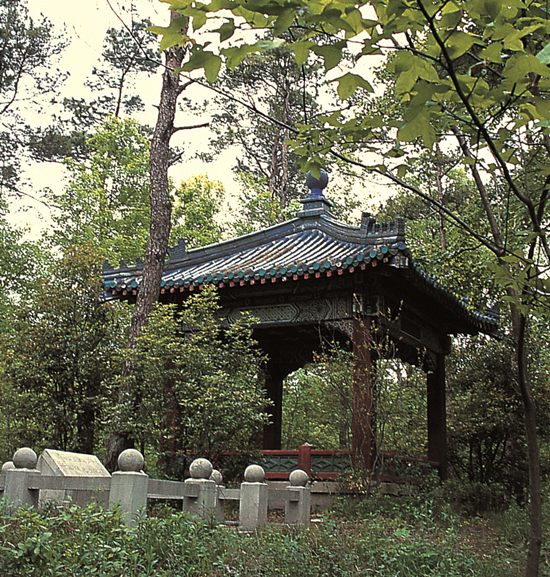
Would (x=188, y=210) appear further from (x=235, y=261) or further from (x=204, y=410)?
(x=204, y=410)

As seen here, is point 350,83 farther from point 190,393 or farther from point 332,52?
point 190,393

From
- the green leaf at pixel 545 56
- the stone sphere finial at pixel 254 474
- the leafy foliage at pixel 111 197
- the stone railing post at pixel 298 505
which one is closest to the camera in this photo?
the green leaf at pixel 545 56

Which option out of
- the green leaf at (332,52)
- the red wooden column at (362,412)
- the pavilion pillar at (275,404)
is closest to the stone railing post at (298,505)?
the red wooden column at (362,412)

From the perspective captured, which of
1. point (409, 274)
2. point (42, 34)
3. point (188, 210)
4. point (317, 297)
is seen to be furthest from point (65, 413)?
point (42, 34)

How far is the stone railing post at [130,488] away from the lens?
5.68 metres

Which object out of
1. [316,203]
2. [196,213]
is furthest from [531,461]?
[196,213]

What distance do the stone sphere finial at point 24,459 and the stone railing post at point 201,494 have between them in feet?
5.09

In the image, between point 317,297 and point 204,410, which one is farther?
point 317,297

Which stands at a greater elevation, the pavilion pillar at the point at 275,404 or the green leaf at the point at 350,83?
the green leaf at the point at 350,83

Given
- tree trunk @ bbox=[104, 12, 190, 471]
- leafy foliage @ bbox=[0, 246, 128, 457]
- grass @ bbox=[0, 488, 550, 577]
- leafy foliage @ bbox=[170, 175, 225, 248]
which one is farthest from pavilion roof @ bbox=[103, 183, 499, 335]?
leafy foliage @ bbox=[170, 175, 225, 248]

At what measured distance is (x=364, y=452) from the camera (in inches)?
391

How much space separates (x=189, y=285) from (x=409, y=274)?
12.0ft

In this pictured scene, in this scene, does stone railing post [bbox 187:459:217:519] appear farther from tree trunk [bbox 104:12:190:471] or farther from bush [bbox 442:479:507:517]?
bush [bbox 442:479:507:517]

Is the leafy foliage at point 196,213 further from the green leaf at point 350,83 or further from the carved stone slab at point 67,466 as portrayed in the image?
the green leaf at point 350,83
